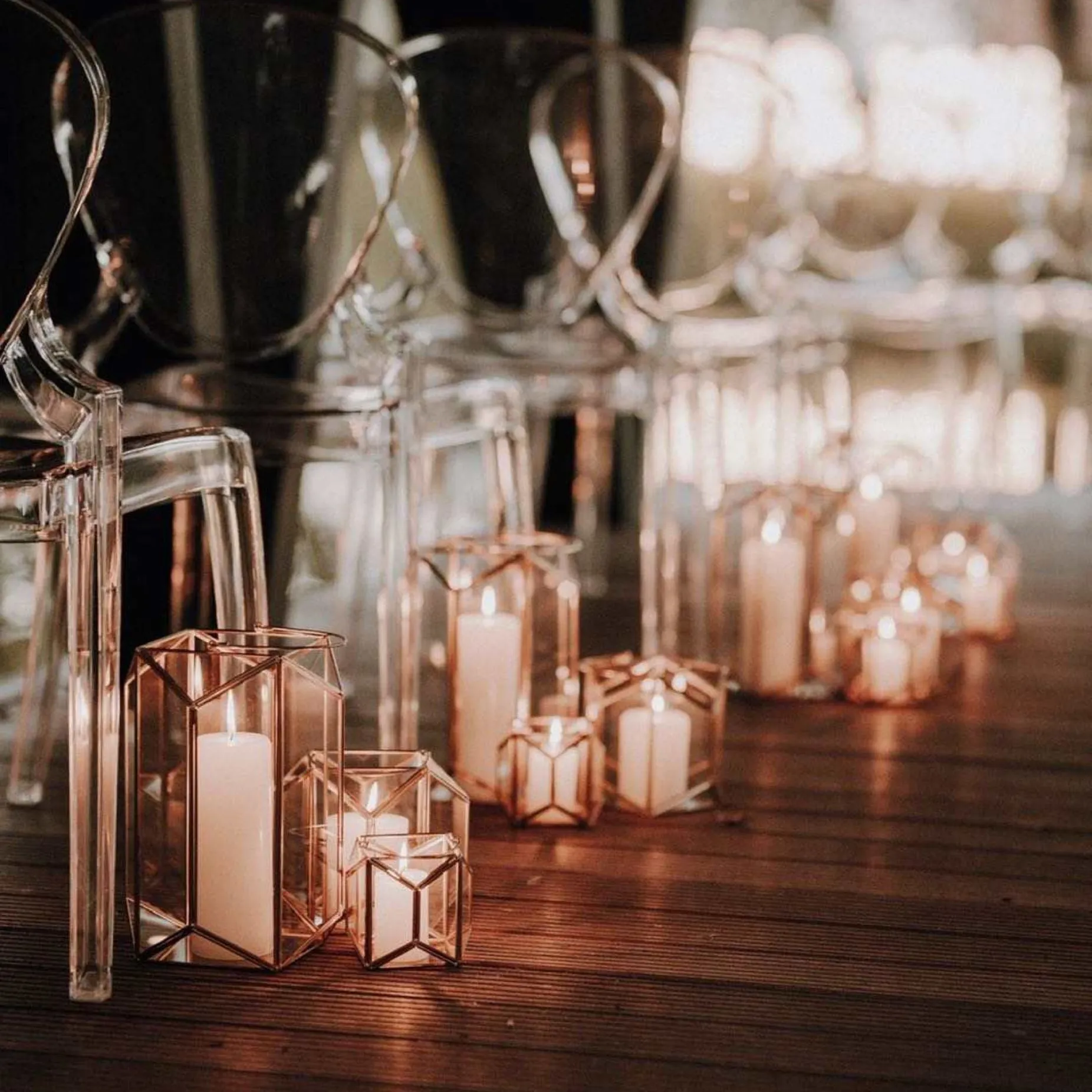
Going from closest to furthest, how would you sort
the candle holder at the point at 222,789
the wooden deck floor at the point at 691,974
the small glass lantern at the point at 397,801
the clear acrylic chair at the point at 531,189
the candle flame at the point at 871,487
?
the wooden deck floor at the point at 691,974, the candle holder at the point at 222,789, the small glass lantern at the point at 397,801, the clear acrylic chair at the point at 531,189, the candle flame at the point at 871,487

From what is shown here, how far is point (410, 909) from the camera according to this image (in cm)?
123

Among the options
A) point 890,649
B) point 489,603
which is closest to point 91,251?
point 489,603

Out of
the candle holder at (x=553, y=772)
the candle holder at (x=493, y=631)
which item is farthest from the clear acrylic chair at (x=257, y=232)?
the candle holder at (x=553, y=772)

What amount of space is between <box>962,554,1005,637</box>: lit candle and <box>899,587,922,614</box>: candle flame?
0.46m

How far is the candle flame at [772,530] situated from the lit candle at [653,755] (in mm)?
515

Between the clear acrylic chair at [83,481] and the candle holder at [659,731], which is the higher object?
the clear acrylic chair at [83,481]

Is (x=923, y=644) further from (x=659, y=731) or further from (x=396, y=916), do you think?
(x=396, y=916)

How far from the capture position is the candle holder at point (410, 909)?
1.22m

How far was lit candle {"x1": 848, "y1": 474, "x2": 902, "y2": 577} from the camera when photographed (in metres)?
2.70

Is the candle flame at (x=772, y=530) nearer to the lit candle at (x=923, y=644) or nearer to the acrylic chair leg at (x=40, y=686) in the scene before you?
the lit candle at (x=923, y=644)

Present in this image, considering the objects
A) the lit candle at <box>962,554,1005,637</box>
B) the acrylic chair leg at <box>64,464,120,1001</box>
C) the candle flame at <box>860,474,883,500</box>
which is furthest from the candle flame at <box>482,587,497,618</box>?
the lit candle at <box>962,554,1005,637</box>

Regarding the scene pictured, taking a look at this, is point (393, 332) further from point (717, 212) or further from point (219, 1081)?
point (717, 212)

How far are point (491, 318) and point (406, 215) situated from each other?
242mm

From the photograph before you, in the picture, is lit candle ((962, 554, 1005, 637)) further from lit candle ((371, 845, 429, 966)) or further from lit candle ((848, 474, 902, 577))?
lit candle ((371, 845, 429, 966))
